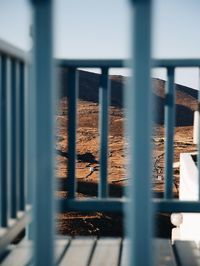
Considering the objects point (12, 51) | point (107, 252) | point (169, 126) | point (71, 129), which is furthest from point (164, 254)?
point (12, 51)

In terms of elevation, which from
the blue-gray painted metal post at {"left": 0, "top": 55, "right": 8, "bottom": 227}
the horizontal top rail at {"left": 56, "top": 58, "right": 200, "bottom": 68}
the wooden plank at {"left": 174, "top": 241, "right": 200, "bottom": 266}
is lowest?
the wooden plank at {"left": 174, "top": 241, "right": 200, "bottom": 266}

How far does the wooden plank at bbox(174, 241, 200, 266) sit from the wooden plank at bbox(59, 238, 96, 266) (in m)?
0.40

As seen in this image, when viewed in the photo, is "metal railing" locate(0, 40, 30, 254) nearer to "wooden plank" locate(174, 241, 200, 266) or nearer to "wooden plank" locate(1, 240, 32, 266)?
"wooden plank" locate(1, 240, 32, 266)

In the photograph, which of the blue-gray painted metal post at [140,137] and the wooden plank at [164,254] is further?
the wooden plank at [164,254]

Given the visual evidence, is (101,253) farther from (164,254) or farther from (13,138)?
(13,138)

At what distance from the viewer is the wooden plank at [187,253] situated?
5.39 ft

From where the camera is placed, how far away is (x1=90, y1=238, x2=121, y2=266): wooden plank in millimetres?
1676

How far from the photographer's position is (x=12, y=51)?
1623 millimetres

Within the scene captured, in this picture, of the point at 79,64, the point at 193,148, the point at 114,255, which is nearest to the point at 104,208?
the point at 114,255

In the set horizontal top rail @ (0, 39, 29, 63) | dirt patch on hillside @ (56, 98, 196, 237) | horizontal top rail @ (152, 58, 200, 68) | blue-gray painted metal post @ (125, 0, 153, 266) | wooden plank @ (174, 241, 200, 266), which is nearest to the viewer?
blue-gray painted metal post @ (125, 0, 153, 266)

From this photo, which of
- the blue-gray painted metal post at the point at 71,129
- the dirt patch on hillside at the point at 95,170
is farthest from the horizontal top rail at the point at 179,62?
the dirt patch on hillside at the point at 95,170

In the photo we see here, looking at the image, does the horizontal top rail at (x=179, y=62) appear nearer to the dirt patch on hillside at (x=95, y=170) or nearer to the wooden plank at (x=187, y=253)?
the wooden plank at (x=187, y=253)

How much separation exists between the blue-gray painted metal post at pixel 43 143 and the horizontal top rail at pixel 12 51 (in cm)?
96

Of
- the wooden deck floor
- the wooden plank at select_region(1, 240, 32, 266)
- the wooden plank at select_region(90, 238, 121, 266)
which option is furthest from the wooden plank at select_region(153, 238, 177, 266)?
the wooden plank at select_region(1, 240, 32, 266)
